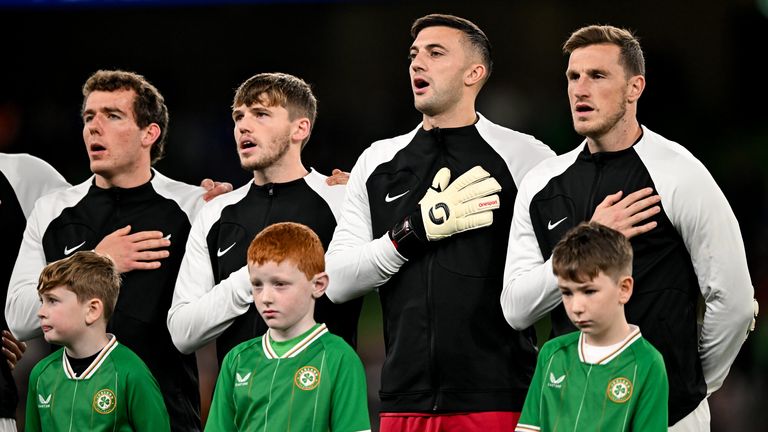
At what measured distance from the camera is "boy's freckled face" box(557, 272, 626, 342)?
380 cm

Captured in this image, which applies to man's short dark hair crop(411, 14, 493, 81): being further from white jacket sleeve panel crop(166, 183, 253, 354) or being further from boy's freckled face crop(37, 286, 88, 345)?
boy's freckled face crop(37, 286, 88, 345)

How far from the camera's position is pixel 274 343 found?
4227mm

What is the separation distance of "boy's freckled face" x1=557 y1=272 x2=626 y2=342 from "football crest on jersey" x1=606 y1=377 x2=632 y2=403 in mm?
163

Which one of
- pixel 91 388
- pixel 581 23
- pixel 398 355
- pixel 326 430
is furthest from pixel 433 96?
pixel 581 23

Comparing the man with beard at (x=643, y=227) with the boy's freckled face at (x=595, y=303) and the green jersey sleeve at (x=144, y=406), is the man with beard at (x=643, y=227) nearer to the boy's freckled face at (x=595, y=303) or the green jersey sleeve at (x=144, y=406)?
the boy's freckled face at (x=595, y=303)

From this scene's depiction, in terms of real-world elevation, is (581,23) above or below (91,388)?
above

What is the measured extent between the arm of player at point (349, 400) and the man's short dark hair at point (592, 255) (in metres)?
0.77

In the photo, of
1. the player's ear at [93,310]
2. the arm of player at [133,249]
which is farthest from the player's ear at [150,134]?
the player's ear at [93,310]

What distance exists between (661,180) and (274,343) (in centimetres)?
147

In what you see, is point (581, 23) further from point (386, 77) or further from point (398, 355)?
point (398, 355)

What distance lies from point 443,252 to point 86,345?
4.55 ft

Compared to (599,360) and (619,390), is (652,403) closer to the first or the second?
(619,390)

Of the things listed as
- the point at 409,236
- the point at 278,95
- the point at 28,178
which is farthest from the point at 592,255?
the point at 28,178

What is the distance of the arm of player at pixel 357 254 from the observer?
4.57 m
